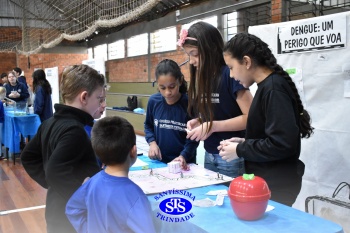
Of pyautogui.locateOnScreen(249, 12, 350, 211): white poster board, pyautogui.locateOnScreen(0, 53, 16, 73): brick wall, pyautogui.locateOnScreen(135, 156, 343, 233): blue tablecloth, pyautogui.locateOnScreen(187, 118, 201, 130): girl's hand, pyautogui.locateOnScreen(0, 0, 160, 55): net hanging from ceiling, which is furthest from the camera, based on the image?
pyautogui.locateOnScreen(0, 53, 16, 73): brick wall

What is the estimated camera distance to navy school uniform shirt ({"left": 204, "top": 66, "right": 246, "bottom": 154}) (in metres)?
1.63

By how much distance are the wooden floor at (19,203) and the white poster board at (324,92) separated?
2.14 metres

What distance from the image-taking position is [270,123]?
1.24 meters

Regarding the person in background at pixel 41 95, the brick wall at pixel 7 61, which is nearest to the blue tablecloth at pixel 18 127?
the person in background at pixel 41 95

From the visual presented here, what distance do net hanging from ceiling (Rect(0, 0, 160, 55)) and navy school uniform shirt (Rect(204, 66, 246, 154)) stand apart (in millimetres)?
1704

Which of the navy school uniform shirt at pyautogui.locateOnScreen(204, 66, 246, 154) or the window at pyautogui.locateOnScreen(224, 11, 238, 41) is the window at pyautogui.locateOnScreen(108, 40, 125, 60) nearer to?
the window at pyautogui.locateOnScreen(224, 11, 238, 41)

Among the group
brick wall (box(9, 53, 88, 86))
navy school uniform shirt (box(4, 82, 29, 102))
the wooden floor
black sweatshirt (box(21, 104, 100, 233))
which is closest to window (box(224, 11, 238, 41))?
navy school uniform shirt (box(4, 82, 29, 102))

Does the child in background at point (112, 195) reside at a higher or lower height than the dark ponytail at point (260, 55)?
lower

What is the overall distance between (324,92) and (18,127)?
4.49m

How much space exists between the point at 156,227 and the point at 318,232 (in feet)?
1.54

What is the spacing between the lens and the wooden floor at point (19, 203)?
295 cm

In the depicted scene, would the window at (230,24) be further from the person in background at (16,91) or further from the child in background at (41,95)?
the person in background at (16,91)

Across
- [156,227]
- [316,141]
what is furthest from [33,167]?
[316,141]

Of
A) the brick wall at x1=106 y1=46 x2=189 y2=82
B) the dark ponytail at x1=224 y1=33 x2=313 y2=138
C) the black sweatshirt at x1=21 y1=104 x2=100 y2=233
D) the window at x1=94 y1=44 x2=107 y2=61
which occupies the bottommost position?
the black sweatshirt at x1=21 y1=104 x2=100 y2=233
